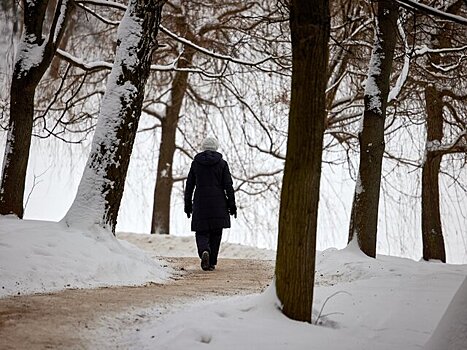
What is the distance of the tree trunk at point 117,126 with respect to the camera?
23.4 ft

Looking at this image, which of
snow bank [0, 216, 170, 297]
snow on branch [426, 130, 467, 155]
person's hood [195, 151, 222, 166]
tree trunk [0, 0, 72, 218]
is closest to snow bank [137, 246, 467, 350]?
snow bank [0, 216, 170, 297]

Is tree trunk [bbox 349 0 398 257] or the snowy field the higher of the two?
tree trunk [bbox 349 0 398 257]

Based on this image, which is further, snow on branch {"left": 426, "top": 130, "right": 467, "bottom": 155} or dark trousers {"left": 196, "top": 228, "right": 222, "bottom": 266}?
snow on branch {"left": 426, "top": 130, "right": 467, "bottom": 155}

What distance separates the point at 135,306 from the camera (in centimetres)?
466

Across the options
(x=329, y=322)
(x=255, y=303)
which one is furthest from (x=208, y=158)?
(x=329, y=322)

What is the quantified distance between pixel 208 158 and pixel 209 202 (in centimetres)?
64

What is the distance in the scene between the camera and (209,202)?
8.58 meters

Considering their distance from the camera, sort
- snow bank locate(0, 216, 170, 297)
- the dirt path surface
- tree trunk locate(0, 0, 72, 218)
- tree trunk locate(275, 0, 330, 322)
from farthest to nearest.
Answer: tree trunk locate(0, 0, 72, 218) → snow bank locate(0, 216, 170, 297) → tree trunk locate(275, 0, 330, 322) → the dirt path surface

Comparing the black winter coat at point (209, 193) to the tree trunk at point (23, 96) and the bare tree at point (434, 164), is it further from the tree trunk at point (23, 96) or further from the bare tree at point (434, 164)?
the bare tree at point (434, 164)

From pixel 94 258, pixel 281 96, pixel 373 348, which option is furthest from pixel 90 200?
pixel 281 96

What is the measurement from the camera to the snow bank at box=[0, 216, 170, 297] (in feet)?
Result: 17.8

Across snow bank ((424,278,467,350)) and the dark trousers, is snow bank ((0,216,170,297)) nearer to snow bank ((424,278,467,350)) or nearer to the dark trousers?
the dark trousers

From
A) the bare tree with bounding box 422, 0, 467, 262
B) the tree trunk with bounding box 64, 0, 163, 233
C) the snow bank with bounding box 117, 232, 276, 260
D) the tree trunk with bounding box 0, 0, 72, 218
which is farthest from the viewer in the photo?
the snow bank with bounding box 117, 232, 276, 260

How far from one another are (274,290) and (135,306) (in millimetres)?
1128
